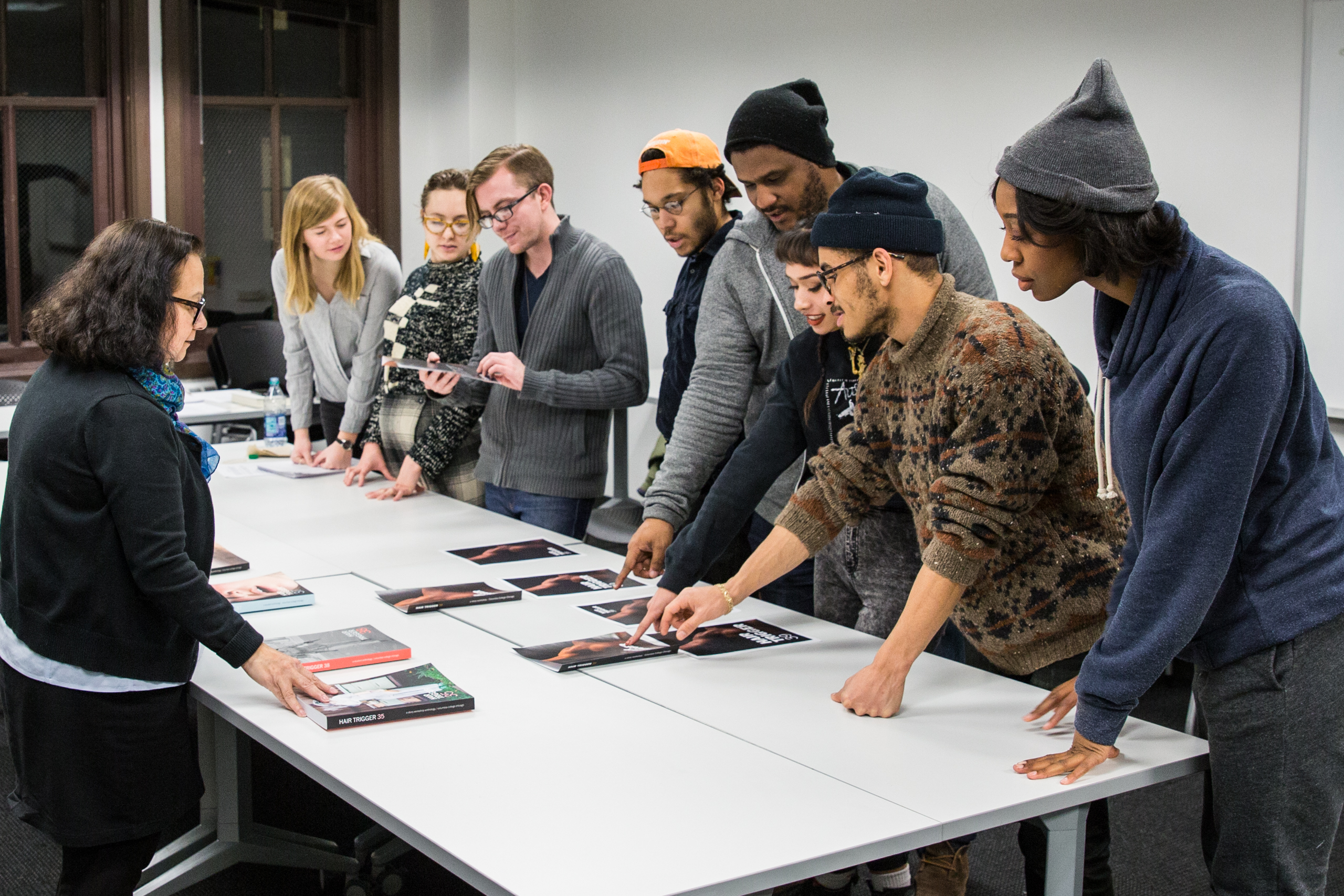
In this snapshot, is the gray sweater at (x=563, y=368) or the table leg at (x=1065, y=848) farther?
the gray sweater at (x=563, y=368)

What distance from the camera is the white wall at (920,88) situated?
3807 millimetres

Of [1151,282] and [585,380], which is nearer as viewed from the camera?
[1151,282]

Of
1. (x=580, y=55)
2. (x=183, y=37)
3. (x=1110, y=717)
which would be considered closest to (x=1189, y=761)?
(x=1110, y=717)

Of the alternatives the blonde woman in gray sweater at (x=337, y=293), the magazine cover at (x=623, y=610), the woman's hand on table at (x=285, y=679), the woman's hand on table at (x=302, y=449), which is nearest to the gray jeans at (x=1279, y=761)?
the magazine cover at (x=623, y=610)

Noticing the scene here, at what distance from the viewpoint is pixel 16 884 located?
2549mm

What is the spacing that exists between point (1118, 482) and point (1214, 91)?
2.83m

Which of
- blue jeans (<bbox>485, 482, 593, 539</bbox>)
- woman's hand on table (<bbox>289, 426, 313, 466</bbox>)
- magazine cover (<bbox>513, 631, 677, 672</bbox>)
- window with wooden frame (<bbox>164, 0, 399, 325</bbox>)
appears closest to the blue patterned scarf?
magazine cover (<bbox>513, 631, 677, 672</bbox>)

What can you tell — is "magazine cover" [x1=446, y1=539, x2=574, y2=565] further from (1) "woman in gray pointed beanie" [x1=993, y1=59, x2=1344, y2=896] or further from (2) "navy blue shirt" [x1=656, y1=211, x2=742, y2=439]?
(1) "woman in gray pointed beanie" [x1=993, y1=59, x2=1344, y2=896]

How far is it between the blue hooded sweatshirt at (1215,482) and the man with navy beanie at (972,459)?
22cm

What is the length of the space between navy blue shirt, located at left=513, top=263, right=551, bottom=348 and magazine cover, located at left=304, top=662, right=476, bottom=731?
4.41 feet

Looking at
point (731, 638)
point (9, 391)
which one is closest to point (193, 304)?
point (731, 638)

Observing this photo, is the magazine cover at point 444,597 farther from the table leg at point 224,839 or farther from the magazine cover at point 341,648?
the table leg at point 224,839

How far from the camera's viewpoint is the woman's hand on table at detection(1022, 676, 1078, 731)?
170 cm

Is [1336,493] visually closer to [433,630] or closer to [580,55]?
[433,630]
